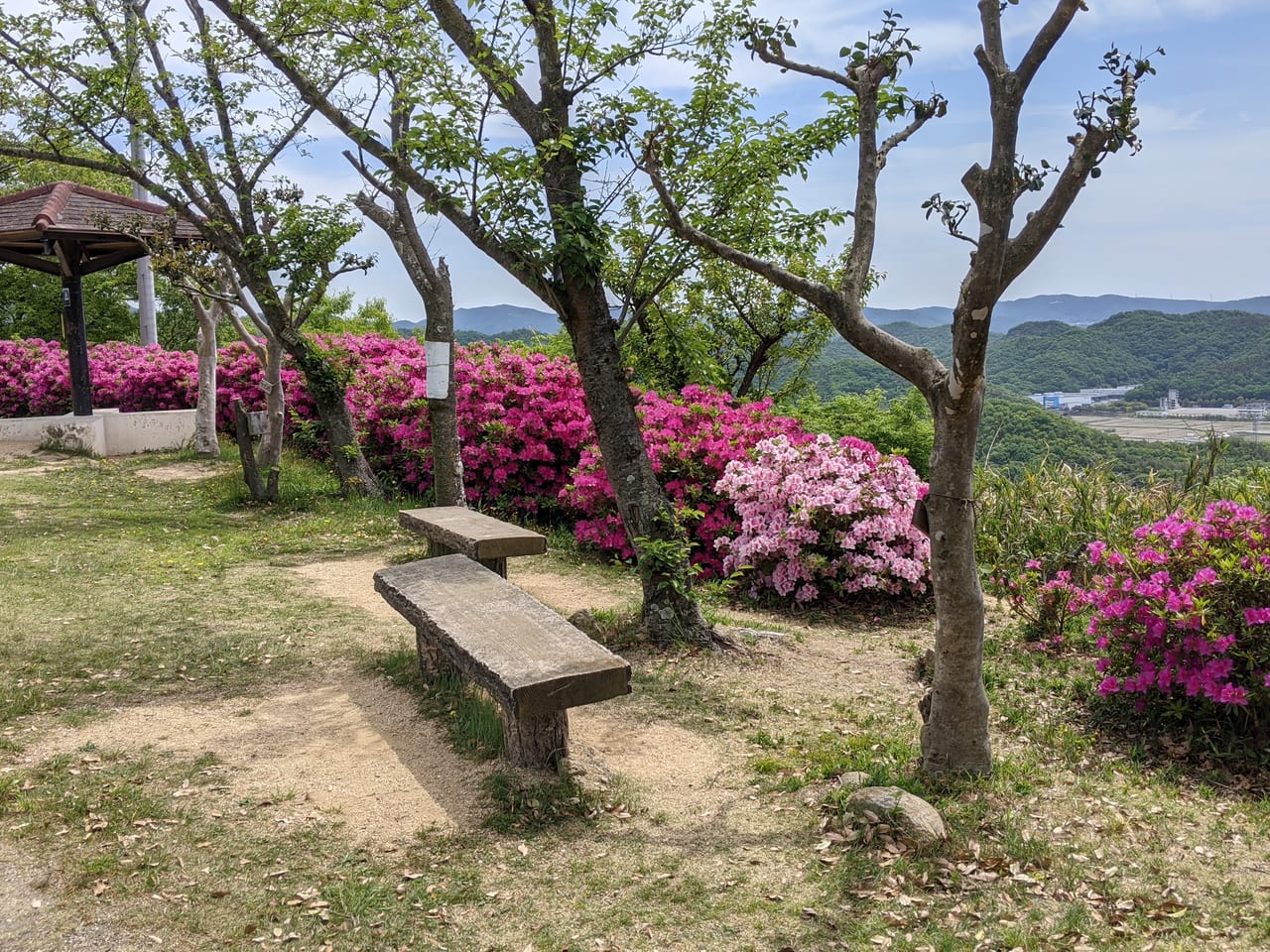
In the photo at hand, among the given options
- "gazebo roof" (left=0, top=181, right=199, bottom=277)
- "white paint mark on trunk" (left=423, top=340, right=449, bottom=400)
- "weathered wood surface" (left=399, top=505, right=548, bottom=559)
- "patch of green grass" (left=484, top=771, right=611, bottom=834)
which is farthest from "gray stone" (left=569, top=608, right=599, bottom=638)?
"gazebo roof" (left=0, top=181, right=199, bottom=277)

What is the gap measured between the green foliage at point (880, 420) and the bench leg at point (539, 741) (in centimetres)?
718

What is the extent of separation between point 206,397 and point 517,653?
11674 mm

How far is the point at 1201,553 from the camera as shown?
14.8 feet

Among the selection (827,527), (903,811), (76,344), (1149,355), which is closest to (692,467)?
(827,527)

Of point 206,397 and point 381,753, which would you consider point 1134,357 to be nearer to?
point 206,397

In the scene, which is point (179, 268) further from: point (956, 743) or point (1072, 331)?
point (1072, 331)

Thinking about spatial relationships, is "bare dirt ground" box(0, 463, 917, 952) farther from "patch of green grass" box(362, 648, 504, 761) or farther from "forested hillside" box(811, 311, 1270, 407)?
"forested hillside" box(811, 311, 1270, 407)

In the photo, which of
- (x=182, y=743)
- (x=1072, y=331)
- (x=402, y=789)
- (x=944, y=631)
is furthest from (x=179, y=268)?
(x=1072, y=331)

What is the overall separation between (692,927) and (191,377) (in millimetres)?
15884

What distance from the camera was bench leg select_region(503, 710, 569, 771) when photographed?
394 centimetres

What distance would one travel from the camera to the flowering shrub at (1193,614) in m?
4.25

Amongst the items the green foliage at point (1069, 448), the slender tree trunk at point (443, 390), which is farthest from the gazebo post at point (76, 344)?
the green foliage at point (1069, 448)

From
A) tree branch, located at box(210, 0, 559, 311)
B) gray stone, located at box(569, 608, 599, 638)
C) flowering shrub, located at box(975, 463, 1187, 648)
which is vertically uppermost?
tree branch, located at box(210, 0, 559, 311)

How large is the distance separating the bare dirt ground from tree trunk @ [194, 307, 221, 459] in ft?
29.5
